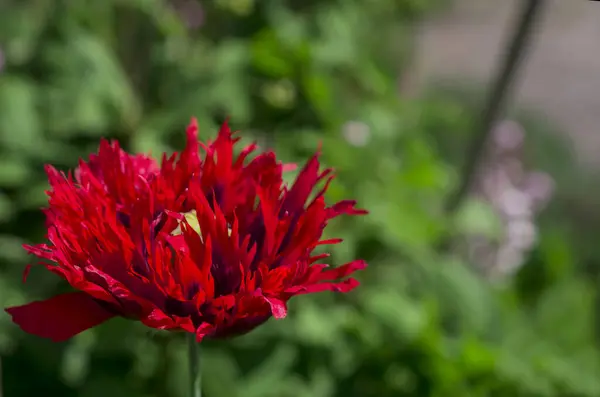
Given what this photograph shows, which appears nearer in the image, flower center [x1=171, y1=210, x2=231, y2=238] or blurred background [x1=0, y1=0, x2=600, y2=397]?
flower center [x1=171, y1=210, x2=231, y2=238]

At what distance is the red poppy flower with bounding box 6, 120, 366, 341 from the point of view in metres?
0.36

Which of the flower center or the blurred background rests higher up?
the flower center

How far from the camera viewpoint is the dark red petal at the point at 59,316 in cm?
37

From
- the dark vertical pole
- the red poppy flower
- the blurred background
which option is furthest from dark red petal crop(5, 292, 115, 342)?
the dark vertical pole

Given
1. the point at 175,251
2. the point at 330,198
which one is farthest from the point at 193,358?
the point at 330,198

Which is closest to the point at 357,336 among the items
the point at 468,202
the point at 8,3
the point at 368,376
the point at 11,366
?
the point at 368,376

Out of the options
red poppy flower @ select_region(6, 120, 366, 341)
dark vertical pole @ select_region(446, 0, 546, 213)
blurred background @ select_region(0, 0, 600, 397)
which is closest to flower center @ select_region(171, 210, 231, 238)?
red poppy flower @ select_region(6, 120, 366, 341)

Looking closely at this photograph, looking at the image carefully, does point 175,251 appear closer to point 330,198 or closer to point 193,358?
point 193,358

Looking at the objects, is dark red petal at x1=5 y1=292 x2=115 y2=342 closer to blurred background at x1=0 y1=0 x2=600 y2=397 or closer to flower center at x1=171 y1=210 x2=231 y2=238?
flower center at x1=171 y1=210 x2=231 y2=238

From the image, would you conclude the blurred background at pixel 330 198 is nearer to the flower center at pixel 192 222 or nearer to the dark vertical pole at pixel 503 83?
the dark vertical pole at pixel 503 83

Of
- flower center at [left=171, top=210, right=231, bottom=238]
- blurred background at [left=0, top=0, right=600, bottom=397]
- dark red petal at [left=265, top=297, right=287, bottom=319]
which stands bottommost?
blurred background at [left=0, top=0, right=600, bottom=397]

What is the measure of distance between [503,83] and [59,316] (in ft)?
2.49

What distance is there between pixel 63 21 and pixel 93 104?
0.16 metres

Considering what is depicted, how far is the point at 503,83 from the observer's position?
0.99m
